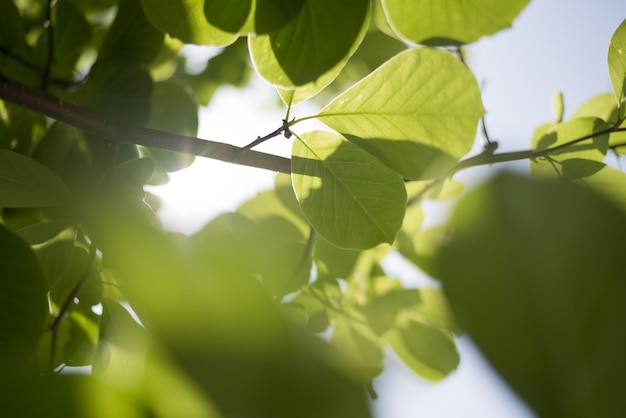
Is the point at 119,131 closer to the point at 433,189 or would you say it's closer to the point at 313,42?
the point at 313,42

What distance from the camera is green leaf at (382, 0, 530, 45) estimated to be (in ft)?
1.81

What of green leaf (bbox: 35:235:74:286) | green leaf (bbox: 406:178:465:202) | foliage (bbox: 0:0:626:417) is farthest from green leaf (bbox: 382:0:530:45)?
green leaf (bbox: 35:235:74:286)

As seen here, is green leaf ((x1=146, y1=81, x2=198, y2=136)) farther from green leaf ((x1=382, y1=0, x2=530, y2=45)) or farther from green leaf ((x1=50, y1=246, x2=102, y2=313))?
green leaf ((x1=382, y1=0, x2=530, y2=45))

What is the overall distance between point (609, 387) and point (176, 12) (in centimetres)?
61

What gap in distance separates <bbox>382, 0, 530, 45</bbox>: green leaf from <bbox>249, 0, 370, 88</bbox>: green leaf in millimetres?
44

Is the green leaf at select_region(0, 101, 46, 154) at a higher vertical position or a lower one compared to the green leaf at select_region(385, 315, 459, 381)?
higher

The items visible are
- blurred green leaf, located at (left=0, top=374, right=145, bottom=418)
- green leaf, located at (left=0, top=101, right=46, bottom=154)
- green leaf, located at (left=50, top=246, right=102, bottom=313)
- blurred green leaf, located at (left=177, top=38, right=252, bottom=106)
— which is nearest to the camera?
blurred green leaf, located at (left=0, top=374, right=145, bottom=418)

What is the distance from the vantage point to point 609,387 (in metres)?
0.18

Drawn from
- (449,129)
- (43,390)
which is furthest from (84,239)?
(43,390)

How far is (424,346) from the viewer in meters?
1.02

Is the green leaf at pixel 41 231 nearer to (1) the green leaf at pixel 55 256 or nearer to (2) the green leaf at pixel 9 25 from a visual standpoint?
(1) the green leaf at pixel 55 256

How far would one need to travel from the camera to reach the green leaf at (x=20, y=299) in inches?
18.5

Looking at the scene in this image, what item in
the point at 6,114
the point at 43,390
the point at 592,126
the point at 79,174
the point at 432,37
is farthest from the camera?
the point at 6,114

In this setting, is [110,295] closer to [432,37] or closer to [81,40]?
[81,40]
